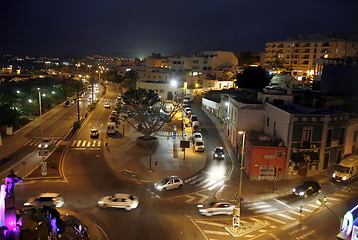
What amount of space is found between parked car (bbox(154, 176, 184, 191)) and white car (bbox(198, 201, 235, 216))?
4523 mm

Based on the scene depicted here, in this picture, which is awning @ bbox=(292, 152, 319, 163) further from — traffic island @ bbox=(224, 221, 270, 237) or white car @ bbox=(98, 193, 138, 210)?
white car @ bbox=(98, 193, 138, 210)

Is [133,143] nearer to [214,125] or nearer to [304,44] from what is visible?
[214,125]

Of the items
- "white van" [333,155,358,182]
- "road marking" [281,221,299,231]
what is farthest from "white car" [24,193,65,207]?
"white van" [333,155,358,182]

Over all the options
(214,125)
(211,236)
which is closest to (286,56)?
(214,125)

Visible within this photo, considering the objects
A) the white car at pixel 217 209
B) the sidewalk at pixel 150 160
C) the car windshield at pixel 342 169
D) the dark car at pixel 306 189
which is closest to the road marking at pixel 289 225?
the white car at pixel 217 209

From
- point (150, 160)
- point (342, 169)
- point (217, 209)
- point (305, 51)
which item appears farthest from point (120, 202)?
point (305, 51)

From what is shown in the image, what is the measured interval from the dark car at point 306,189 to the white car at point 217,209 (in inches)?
265

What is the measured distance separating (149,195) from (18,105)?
1526 inches

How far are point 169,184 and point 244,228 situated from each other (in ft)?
25.2

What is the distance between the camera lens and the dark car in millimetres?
24375

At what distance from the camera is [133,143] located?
126ft

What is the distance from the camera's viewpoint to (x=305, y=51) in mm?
91750

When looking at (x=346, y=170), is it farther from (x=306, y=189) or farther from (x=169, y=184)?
(x=169, y=184)

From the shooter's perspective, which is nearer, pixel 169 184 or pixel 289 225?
pixel 289 225
